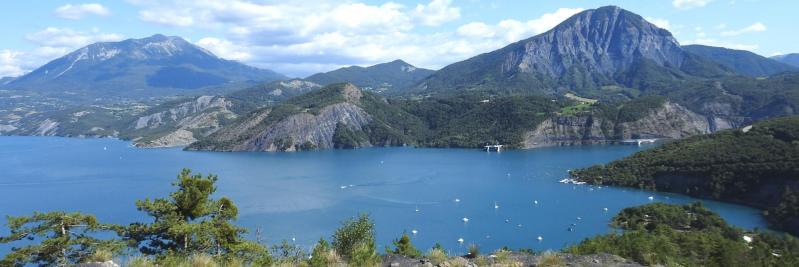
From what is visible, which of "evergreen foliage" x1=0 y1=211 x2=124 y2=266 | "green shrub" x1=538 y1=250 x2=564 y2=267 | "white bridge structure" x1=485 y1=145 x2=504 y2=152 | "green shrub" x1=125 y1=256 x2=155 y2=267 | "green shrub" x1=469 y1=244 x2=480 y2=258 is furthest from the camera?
"white bridge structure" x1=485 y1=145 x2=504 y2=152

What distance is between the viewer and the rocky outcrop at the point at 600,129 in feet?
Result: 504

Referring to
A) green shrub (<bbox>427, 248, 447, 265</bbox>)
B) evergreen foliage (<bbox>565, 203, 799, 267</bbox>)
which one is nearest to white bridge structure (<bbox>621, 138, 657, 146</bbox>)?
evergreen foliage (<bbox>565, 203, 799, 267</bbox>)

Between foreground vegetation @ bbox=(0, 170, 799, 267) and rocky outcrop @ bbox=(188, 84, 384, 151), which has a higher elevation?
rocky outcrop @ bbox=(188, 84, 384, 151)

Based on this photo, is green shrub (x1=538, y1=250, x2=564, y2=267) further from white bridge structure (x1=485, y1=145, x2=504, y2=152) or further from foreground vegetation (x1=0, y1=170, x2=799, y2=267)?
white bridge structure (x1=485, y1=145, x2=504, y2=152)

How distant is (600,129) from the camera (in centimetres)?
15625

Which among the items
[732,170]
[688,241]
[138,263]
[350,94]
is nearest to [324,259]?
[138,263]

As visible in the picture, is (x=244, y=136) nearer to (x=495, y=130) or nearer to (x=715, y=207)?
(x=495, y=130)

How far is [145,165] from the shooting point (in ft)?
406

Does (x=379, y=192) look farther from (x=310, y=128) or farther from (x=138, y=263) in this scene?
(x=310, y=128)

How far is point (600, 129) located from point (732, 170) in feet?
268

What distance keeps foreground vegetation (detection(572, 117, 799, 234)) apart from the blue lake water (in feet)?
9.12

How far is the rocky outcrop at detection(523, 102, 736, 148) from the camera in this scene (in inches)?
6048

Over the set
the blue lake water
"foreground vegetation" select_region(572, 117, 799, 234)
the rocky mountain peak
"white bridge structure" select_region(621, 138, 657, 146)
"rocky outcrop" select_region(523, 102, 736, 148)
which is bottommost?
the blue lake water

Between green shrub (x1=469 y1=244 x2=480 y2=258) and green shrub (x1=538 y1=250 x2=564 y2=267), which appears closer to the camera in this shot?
green shrub (x1=538 y1=250 x2=564 y2=267)
